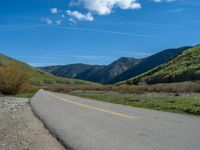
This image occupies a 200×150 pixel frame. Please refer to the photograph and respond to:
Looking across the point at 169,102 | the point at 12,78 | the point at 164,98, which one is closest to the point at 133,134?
the point at 169,102

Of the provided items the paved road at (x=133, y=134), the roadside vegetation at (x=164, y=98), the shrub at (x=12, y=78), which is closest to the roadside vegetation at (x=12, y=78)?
the shrub at (x=12, y=78)

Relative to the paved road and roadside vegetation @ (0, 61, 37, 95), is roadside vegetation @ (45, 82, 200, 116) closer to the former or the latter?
the paved road

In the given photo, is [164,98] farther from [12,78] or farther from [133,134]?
[12,78]

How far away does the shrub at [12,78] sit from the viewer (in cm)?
6481

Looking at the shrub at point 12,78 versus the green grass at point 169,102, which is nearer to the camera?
the green grass at point 169,102

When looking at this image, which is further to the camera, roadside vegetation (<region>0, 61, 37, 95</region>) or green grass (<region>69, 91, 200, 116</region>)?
roadside vegetation (<region>0, 61, 37, 95</region>)

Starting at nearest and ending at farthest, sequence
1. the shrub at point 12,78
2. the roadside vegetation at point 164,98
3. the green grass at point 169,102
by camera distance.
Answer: the green grass at point 169,102
the roadside vegetation at point 164,98
the shrub at point 12,78

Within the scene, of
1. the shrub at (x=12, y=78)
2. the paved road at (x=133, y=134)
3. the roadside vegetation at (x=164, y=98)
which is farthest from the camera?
the shrub at (x=12, y=78)

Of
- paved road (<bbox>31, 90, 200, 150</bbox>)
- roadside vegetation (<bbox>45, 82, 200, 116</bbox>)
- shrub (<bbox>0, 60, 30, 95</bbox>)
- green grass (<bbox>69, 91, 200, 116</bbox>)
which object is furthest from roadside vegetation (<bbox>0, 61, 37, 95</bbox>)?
paved road (<bbox>31, 90, 200, 150</bbox>)

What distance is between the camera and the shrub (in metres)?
64.8

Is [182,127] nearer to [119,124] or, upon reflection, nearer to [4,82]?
[119,124]

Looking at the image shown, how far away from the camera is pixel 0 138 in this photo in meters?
13.9

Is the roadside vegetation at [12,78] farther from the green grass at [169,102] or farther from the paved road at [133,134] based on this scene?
the paved road at [133,134]

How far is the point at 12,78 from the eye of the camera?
214 ft
